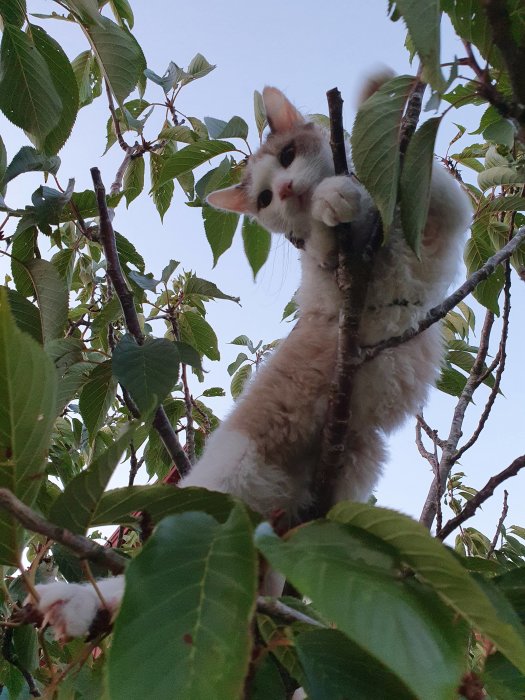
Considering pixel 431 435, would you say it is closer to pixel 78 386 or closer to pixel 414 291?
pixel 414 291

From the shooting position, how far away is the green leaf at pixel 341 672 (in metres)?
0.75

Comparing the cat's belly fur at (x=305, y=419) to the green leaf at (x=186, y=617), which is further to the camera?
the cat's belly fur at (x=305, y=419)

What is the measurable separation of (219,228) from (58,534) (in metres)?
1.93

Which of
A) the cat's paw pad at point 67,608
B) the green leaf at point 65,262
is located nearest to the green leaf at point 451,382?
the green leaf at point 65,262

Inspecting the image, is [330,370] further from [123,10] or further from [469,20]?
[123,10]

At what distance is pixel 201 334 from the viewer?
2854mm

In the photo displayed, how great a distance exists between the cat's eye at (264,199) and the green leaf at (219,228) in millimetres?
163

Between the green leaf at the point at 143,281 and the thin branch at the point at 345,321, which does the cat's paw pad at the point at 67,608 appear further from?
the green leaf at the point at 143,281

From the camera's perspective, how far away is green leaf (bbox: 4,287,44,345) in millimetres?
1828

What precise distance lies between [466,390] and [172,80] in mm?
1932

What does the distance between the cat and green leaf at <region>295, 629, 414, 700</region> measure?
3.70ft

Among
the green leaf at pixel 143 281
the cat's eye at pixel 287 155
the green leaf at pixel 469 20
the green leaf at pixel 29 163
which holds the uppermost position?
the cat's eye at pixel 287 155

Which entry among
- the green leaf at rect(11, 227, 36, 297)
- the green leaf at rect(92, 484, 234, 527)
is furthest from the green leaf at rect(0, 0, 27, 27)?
the green leaf at rect(92, 484, 234, 527)

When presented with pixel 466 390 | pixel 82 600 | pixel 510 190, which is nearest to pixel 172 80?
pixel 510 190
